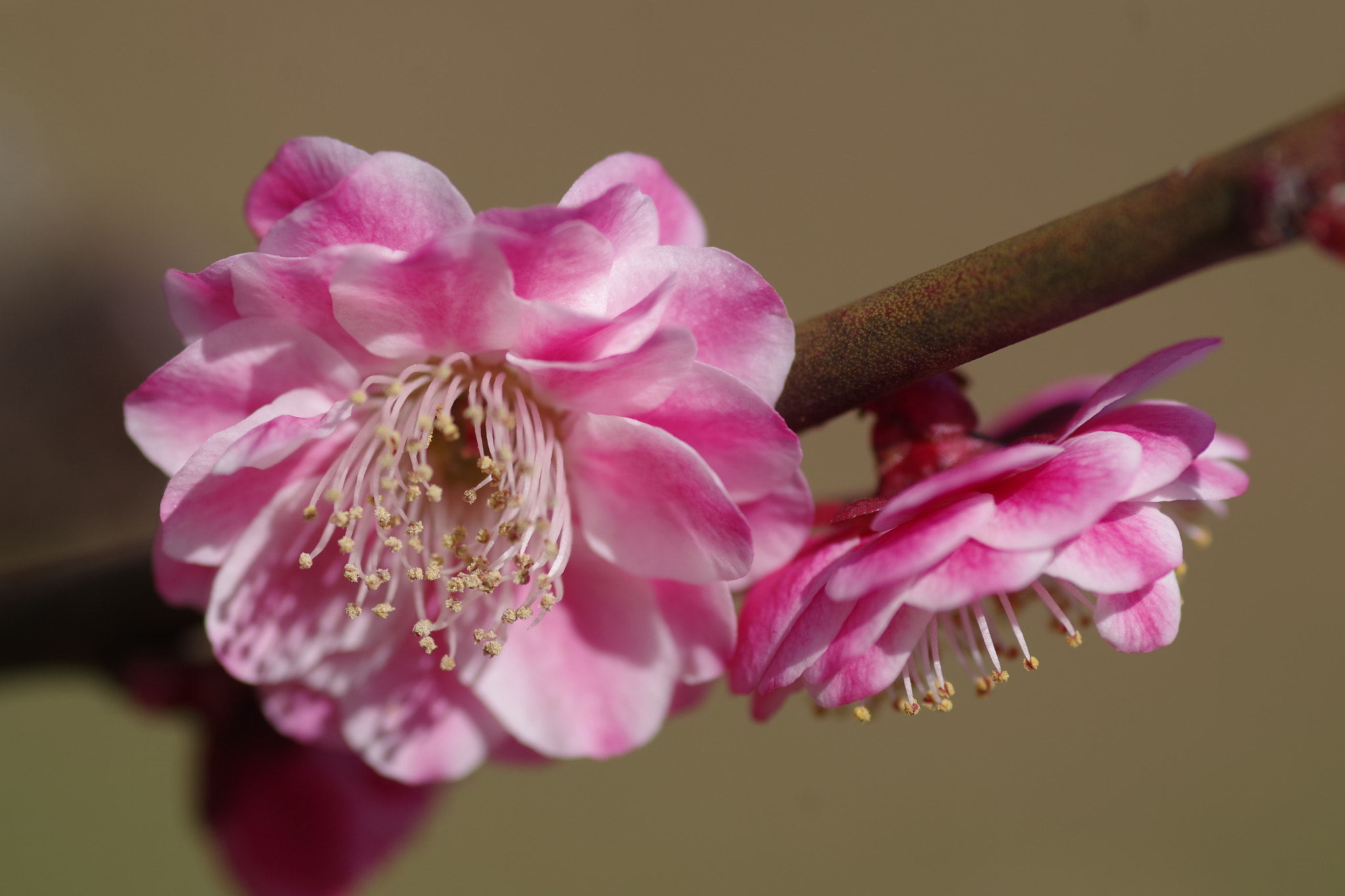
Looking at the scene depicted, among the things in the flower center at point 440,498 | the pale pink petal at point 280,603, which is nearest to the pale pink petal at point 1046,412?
the flower center at point 440,498

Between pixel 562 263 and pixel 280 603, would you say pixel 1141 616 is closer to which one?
pixel 562 263

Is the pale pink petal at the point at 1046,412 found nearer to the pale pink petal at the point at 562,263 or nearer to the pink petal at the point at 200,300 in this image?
the pale pink petal at the point at 562,263

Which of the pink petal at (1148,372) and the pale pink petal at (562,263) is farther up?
the pale pink petal at (562,263)

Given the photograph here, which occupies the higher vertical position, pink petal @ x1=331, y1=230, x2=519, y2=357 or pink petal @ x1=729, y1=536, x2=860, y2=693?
pink petal @ x1=331, y1=230, x2=519, y2=357

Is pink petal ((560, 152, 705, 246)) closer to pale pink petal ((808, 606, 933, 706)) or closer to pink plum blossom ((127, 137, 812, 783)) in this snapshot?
pink plum blossom ((127, 137, 812, 783))

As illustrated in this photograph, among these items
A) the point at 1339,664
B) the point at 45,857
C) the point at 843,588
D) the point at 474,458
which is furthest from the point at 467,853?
the point at 1339,664

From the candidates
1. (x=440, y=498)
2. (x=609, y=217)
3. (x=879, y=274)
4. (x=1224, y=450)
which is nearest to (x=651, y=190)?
(x=609, y=217)

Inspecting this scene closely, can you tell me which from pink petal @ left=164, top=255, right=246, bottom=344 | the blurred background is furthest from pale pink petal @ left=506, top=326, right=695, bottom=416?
the blurred background

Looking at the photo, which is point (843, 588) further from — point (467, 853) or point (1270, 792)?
point (1270, 792)
